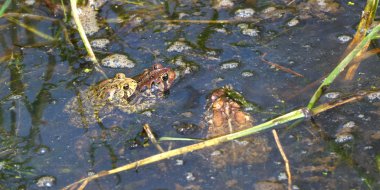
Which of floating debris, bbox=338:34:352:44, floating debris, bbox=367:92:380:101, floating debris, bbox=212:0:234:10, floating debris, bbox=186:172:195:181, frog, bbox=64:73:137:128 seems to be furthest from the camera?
floating debris, bbox=212:0:234:10

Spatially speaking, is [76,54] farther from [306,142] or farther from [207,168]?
[306,142]

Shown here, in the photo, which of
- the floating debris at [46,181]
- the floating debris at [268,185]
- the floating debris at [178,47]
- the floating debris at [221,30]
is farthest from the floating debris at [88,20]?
the floating debris at [268,185]

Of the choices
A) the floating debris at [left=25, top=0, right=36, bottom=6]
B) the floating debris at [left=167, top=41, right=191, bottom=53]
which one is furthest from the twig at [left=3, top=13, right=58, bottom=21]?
the floating debris at [left=167, top=41, right=191, bottom=53]

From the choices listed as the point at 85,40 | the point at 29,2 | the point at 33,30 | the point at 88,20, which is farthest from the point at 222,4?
the point at 29,2

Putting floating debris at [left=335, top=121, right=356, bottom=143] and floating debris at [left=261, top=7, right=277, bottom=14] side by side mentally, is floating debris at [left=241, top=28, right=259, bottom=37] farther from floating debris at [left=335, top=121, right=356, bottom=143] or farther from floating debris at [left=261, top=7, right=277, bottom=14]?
floating debris at [left=335, top=121, right=356, bottom=143]

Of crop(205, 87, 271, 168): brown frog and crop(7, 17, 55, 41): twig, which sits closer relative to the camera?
crop(205, 87, 271, 168): brown frog

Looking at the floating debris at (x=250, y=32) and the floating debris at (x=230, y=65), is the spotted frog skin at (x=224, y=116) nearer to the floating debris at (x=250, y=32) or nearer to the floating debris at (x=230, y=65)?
the floating debris at (x=230, y=65)

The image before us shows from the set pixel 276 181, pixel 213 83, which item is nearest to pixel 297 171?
pixel 276 181
